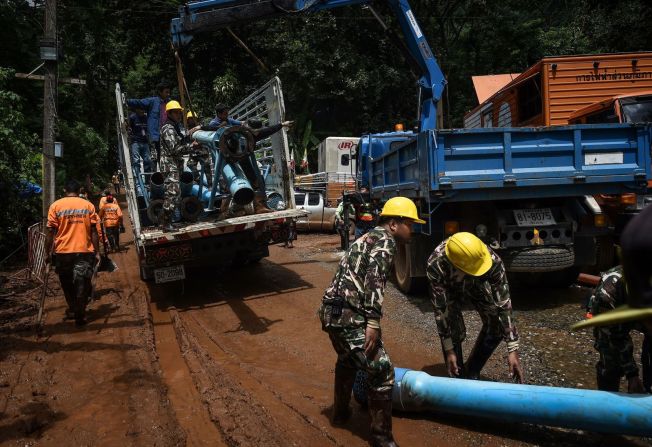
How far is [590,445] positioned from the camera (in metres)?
3.18

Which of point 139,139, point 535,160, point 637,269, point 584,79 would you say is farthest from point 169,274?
point 584,79

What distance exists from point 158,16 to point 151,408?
2389 centimetres

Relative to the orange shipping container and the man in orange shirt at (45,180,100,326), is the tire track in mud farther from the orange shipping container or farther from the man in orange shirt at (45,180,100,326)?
the orange shipping container

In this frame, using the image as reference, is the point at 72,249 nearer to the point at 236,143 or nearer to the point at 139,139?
the point at 236,143

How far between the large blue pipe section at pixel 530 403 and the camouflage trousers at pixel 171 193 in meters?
4.10

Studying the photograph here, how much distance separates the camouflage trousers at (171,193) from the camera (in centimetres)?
647

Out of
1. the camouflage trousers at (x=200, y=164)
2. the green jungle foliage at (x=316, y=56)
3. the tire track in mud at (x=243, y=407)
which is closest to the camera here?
the tire track in mud at (x=243, y=407)

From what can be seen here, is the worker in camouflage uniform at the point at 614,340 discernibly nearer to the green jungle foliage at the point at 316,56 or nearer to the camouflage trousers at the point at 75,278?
the camouflage trousers at the point at 75,278

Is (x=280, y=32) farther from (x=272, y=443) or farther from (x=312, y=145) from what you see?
(x=272, y=443)

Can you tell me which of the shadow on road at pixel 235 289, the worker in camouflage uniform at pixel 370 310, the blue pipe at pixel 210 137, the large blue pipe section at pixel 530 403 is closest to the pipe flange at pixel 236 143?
the blue pipe at pixel 210 137

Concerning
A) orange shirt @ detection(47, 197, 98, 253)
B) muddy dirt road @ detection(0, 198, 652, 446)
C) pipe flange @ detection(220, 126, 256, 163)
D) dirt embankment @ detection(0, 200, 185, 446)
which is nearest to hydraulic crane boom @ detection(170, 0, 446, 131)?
pipe flange @ detection(220, 126, 256, 163)

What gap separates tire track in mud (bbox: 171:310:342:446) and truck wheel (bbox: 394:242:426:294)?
2.78m

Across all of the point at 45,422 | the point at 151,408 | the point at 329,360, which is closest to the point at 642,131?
the point at 329,360

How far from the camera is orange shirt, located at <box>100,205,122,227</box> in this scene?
461 inches
